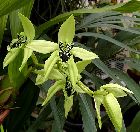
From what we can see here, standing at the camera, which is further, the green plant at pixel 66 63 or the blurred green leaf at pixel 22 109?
the blurred green leaf at pixel 22 109

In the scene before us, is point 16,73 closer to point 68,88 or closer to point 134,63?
point 68,88

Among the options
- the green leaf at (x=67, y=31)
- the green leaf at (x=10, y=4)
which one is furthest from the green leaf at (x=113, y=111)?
the green leaf at (x=10, y=4)

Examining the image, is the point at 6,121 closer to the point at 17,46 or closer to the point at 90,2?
the point at 17,46

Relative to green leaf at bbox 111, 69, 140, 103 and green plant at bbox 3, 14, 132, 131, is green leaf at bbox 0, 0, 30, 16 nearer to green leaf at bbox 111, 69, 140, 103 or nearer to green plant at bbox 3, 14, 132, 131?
green plant at bbox 3, 14, 132, 131

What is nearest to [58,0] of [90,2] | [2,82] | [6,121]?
[90,2]

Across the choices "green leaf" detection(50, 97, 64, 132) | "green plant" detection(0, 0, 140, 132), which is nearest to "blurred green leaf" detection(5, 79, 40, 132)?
"green plant" detection(0, 0, 140, 132)

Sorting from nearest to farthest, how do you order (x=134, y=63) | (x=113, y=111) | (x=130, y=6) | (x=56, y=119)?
(x=113, y=111)
(x=130, y=6)
(x=56, y=119)
(x=134, y=63)

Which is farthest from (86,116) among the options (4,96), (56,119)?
(4,96)

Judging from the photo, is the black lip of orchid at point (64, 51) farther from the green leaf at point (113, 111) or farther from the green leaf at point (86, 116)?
the green leaf at point (86, 116)

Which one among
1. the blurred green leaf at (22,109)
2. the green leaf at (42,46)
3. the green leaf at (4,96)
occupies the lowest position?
the blurred green leaf at (22,109)
